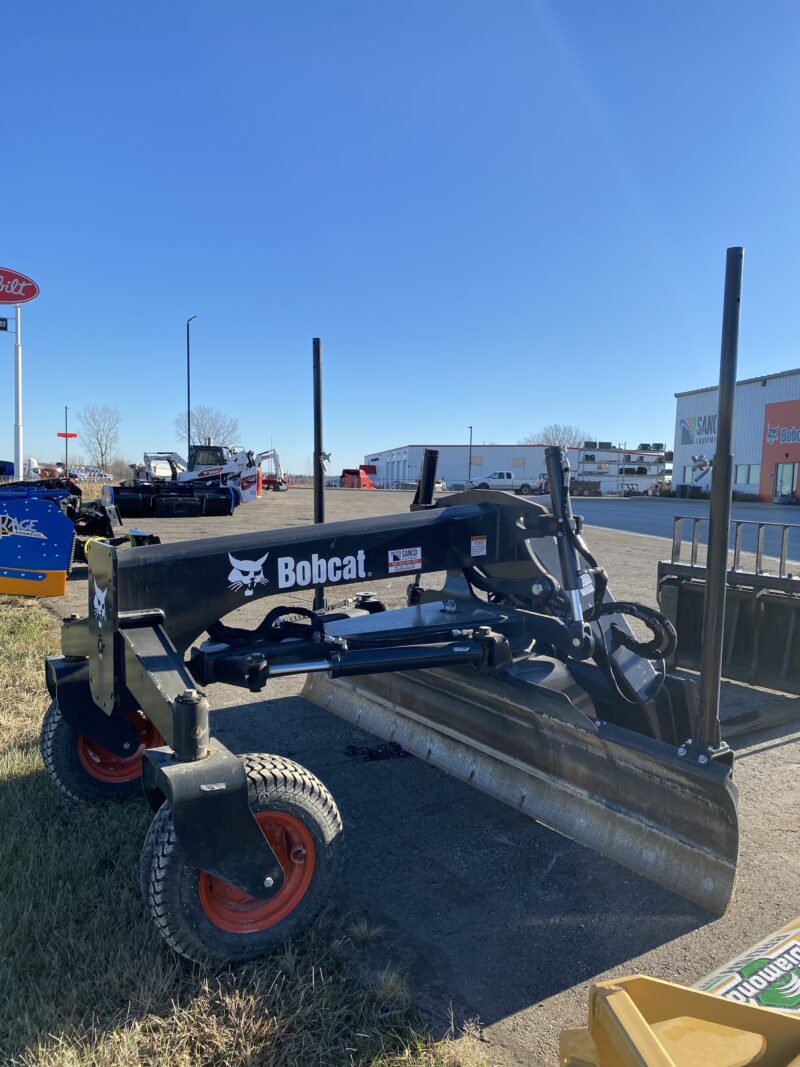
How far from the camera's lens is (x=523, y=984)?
8.31ft

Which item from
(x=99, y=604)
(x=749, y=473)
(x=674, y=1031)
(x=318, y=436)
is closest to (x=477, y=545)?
(x=318, y=436)

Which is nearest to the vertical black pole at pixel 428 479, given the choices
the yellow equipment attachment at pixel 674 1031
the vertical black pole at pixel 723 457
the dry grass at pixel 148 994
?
the vertical black pole at pixel 723 457

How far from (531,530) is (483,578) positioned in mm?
500

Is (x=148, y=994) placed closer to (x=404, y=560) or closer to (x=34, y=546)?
(x=404, y=560)

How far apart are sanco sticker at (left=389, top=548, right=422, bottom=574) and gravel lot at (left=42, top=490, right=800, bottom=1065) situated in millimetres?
1226

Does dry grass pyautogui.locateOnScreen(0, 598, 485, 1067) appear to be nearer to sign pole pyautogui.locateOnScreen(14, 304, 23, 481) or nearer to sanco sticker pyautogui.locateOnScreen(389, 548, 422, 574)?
sanco sticker pyautogui.locateOnScreen(389, 548, 422, 574)

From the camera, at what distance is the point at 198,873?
7.88 ft

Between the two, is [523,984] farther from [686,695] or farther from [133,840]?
[686,695]

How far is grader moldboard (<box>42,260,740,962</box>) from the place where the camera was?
2.40m

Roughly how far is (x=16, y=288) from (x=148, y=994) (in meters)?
25.3

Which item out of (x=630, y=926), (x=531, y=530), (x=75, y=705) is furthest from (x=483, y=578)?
(x=75, y=705)

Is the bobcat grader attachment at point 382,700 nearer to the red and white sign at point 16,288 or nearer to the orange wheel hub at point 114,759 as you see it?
the orange wheel hub at point 114,759

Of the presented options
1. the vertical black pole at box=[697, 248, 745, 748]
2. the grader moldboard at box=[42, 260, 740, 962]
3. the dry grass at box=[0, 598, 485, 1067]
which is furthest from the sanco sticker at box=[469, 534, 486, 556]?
the dry grass at box=[0, 598, 485, 1067]

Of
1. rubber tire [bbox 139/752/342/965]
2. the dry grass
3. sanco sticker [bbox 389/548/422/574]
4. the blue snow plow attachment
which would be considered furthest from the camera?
the blue snow plow attachment
